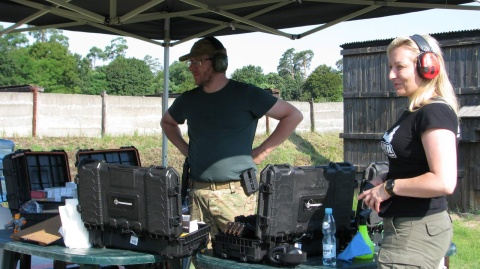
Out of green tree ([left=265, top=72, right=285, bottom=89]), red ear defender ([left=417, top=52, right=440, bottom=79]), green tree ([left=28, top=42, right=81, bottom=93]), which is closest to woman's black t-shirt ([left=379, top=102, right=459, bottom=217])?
red ear defender ([left=417, top=52, right=440, bottom=79])

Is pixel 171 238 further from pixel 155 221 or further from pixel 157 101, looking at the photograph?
pixel 157 101

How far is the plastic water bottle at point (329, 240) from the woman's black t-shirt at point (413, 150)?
1.76ft

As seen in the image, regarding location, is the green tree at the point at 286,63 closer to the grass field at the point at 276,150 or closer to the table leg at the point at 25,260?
the grass field at the point at 276,150

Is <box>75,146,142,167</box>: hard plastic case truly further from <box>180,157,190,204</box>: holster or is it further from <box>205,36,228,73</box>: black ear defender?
<box>205,36,228,73</box>: black ear defender

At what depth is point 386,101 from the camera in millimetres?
10320

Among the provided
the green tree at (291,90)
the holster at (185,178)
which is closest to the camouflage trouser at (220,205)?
the holster at (185,178)

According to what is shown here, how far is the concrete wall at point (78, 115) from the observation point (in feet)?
51.7

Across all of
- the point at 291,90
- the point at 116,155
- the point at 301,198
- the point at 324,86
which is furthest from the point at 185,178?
the point at 291,90

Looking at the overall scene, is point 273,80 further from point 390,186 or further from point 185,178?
point 390,186

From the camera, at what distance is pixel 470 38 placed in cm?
893

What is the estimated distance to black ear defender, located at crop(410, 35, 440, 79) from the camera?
2254 mm

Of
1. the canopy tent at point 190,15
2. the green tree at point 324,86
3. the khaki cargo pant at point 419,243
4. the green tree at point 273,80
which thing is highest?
the green tree at point 273,80

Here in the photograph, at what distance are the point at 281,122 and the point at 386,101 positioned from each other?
7.01 meters

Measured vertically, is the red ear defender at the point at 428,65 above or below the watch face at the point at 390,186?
above
